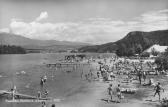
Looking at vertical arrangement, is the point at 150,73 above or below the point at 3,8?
below

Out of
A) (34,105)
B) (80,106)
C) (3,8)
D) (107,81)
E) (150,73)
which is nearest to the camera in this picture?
(3,8)

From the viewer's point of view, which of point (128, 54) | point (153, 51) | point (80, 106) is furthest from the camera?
point (128, 54)

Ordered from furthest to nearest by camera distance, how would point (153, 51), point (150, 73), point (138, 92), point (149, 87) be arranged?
point (153, 51)
point (150, 73)
point (149, 87)
point (138, 92)

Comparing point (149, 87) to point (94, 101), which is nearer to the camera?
point (94, 101)

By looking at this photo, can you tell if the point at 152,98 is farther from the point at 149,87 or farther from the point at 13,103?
the point at 13,103

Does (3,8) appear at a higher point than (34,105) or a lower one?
higher

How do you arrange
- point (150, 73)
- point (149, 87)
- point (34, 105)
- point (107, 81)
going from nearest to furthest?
point (34, 105), point (149, 87), point (107, 81), point (150, 73)

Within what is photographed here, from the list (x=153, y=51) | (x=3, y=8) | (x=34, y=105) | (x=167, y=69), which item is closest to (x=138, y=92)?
(x=34, y=105)

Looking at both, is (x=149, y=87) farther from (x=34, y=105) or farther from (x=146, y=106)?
(x=34, y=105)

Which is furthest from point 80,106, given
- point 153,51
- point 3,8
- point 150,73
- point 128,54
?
point 128,54
